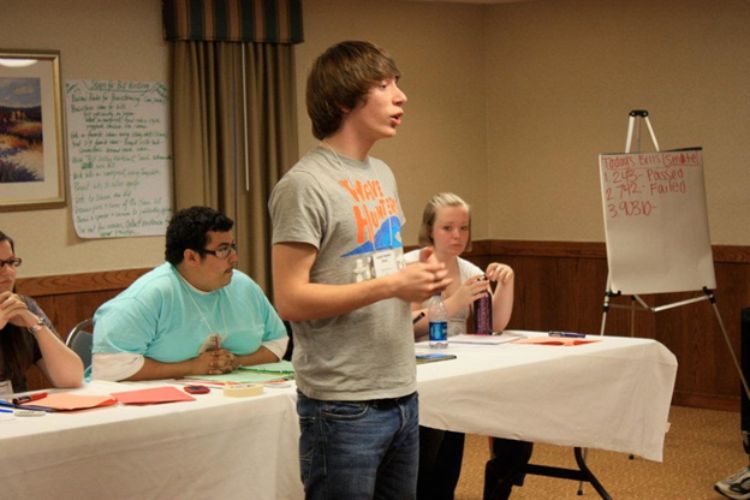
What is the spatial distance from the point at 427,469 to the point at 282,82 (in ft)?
8.89

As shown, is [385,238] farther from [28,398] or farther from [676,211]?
[676,211]

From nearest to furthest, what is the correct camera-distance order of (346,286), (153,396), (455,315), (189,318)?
(346,286)
(153,396)
(189,318)
(455,315)

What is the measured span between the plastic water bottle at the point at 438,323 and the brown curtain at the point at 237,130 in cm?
190

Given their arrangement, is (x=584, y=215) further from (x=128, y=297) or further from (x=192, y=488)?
(x=192, y=488)

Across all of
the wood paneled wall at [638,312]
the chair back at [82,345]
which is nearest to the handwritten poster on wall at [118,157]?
the chair back at [82,345]

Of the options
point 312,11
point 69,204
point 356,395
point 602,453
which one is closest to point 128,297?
point 356,395

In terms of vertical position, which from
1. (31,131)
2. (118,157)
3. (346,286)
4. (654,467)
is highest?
(31,131)

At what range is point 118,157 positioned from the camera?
521cm

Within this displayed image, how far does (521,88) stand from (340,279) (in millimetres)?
4856

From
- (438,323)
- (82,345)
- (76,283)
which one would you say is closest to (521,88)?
(76,283)

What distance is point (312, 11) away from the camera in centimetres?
604

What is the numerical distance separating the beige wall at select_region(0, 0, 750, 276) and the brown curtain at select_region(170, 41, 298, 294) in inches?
7.0

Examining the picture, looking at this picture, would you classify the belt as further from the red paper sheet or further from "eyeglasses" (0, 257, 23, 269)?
"eyeglasses" (0, 257, 23, 269)

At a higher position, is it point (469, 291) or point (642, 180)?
point (642, 180)
